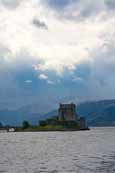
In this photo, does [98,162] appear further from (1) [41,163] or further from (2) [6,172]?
(2) [6,172]

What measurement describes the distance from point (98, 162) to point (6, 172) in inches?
875

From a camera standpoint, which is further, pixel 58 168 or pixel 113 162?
pixel 113 162

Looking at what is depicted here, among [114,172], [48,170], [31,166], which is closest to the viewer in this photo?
[114,172]

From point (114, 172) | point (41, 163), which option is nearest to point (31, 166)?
point (41, 163)

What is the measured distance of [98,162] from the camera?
92.1 meters

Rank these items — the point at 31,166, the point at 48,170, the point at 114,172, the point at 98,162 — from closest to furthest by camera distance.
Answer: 1. the point at 114,172
2. the point at 48,170
3. the point at 31,166
4. the point at 98,162

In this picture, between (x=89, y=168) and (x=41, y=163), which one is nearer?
(x=89, y=168)

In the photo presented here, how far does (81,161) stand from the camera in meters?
96.1

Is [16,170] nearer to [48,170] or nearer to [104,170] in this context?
[48,170]

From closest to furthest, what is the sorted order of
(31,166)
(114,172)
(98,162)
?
(114,172)
(31,166)
(98,162)

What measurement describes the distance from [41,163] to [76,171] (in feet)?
54.8

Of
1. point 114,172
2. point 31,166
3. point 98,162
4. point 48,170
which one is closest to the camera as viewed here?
point 114,172

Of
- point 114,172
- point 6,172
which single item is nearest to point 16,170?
point 6,172

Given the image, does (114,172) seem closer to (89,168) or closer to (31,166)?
(89,168)
